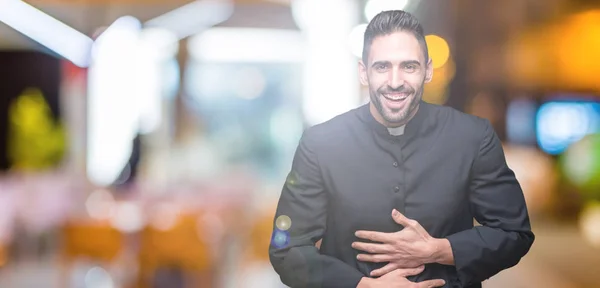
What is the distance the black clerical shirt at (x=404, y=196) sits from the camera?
4.90ft

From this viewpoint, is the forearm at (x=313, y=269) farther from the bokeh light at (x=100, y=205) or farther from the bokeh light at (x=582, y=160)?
the bokeh light at (x=582, y=160)

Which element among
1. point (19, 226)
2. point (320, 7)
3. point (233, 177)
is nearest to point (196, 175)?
point (233, 177)

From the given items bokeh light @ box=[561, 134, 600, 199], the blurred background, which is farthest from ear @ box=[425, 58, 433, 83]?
bokeh light @ box=[561, 134, 600, 199]

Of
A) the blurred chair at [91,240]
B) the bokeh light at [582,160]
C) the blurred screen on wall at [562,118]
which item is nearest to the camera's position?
the blurred chair at [91,240]

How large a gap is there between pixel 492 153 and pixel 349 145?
293mm

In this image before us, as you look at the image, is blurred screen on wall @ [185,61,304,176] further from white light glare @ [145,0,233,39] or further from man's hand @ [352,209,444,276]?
man's hand @ [352,209,444,276]

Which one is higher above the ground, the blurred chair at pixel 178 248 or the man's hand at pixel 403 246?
the man's hand at pixel 403 246

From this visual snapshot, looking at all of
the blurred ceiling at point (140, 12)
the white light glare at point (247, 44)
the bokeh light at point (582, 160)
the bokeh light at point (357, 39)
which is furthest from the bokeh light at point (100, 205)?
the bokeh light at point (582, 160)

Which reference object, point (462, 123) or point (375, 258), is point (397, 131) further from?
point (375, 258)

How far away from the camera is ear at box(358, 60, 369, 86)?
60.8 inches

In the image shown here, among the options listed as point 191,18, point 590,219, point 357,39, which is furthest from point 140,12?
→ point 590,219

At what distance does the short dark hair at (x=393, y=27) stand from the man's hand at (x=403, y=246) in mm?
345

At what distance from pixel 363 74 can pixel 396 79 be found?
0.28ft

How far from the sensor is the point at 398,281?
4.98 ft
